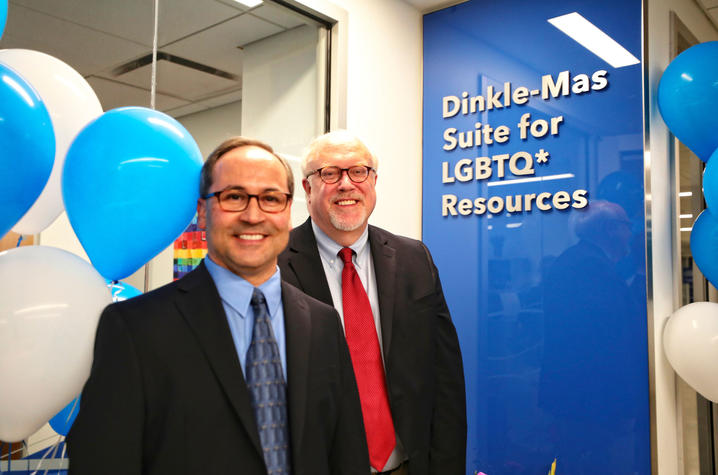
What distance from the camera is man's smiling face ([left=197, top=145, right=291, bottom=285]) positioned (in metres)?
1.34

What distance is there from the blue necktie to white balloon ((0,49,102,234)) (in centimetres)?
72

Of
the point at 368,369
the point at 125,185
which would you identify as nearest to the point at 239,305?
the point at 125,185

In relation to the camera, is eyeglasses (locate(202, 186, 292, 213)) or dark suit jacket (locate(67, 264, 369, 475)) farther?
eyeglasses (locate(202, 186, 292, 213))

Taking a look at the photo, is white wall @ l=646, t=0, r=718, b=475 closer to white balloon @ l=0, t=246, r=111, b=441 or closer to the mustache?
the mustache

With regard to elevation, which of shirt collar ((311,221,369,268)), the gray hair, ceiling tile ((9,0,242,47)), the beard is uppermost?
ceiling tile ((9,0,242,47))

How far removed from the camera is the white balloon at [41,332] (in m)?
1.24

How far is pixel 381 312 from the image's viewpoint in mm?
1887

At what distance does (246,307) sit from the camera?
4.43 ft

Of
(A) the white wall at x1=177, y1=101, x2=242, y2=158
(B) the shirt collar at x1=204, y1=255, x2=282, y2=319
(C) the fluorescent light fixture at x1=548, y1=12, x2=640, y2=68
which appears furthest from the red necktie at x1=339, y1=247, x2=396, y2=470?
(C) the fluorescent light fixture at x1=548, y1=12, x2=640, y2=68

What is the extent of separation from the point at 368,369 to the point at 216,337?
69 cm

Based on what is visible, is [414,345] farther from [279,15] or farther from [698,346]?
[279,15]

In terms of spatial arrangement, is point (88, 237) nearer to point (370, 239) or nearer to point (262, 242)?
point (262, 242)

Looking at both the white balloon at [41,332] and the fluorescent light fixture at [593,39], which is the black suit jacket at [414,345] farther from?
the fluorescent light fixture at [593,39]

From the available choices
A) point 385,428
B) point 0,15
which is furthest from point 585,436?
point 0,15
